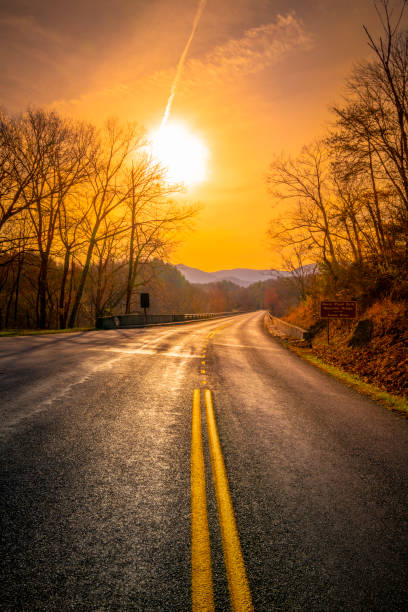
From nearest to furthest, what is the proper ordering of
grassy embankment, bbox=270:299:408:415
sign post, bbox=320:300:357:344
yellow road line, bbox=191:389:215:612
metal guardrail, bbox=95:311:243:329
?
yellow road line, bbox=191:389:215:612, grassy embankment, bbox=270:299:408:415, sign post, bbox=320:300:357:344, metal guardrail, bbox=95:311:243:329

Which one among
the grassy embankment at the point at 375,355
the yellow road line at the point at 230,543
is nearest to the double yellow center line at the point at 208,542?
the yellow road line at the point at 230,543

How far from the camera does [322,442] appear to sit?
3.92 meters

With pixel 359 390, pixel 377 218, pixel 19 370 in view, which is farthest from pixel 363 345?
pixel 19 370

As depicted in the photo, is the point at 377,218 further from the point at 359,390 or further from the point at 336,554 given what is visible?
the point at 336,554

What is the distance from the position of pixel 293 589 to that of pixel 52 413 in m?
3.87

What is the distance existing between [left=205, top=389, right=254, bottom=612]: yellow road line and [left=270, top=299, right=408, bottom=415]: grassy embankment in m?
4.66

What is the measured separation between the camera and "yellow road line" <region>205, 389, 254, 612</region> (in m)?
1.61

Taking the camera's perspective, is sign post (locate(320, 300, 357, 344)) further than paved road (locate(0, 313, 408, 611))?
Yes

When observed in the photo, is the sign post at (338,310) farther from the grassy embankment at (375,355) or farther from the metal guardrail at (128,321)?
the metal guardrail at (128,321)

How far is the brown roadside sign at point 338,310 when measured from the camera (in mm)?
12254

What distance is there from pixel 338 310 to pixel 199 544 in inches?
482

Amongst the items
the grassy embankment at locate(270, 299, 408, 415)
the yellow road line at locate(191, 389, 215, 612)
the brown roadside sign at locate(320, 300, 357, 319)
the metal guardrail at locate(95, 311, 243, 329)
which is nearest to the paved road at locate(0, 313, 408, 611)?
the yellow road line at locate(191, 389, 215, 612)

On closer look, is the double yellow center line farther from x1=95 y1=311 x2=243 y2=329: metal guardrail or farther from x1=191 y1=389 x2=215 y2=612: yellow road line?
x1=95 y1=311 x2=243 y2=329: metal guardrail

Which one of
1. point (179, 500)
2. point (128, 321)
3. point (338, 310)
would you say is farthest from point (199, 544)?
point (128, 321)
